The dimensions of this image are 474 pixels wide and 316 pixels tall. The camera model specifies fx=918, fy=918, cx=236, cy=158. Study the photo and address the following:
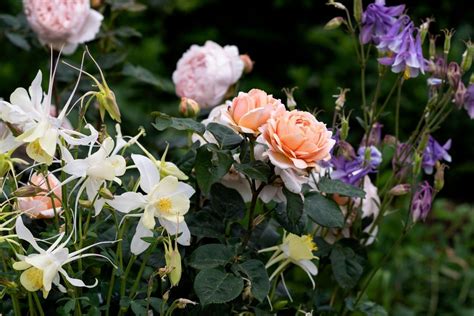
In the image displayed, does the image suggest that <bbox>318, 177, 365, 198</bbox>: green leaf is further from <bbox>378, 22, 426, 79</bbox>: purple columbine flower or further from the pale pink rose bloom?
the pale pink rose bloom

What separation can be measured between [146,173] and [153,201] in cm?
3

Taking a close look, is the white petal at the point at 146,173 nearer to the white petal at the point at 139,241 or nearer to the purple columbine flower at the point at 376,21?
the white petal at the point at 139,241

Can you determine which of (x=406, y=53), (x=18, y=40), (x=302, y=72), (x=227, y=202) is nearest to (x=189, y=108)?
(x=227, y=202)

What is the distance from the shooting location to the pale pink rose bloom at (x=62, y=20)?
152 centimetres

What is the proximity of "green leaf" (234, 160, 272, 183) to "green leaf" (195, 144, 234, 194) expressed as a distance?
27 mm

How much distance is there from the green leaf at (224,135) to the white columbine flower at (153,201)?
101 millimetres

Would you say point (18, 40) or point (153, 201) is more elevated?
point (153, 201)

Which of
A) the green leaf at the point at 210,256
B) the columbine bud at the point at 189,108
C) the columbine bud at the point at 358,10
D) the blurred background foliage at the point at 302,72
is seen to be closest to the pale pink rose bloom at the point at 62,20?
the blurred background foliage at the point at 302,72

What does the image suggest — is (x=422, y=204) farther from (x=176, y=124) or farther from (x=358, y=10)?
(x=176, y=124)

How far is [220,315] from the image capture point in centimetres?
108

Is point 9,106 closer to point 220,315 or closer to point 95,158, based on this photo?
point 95,158

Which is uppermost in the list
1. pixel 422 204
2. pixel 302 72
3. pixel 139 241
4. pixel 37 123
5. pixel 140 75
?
pixel 37 123

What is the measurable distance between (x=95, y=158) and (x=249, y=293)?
0.91 ft

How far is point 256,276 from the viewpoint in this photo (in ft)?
3.43
